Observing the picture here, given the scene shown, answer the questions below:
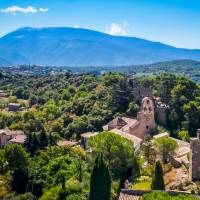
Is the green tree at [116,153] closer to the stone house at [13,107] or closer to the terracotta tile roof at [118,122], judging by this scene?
the terracotta tile roof at [118,122]

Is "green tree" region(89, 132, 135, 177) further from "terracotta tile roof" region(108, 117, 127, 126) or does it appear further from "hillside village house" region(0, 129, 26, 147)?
"hillside village house" region(0, 129, 26, 147)

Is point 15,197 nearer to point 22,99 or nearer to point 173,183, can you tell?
point 173,183

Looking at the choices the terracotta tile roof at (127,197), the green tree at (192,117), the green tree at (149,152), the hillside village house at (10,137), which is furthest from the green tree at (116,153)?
the hillside village house at (10,137)

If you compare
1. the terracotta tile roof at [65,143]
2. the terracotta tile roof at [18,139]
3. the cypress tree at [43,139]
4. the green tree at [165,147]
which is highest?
the green tree at [165,147]

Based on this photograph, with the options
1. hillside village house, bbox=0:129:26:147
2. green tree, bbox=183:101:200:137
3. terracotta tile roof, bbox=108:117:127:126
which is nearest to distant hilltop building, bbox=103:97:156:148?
terracotta tile roof, bbox=108:117:127:126

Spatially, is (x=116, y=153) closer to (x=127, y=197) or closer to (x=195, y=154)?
(x=195, y=154)
